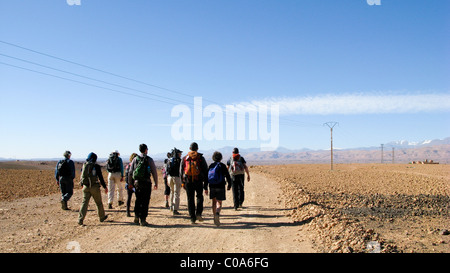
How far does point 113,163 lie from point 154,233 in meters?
4.62

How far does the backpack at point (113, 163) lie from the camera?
38.0 feet

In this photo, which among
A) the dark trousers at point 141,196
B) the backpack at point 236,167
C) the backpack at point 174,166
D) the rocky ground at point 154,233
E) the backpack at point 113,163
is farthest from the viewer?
the backpack at point 236,167

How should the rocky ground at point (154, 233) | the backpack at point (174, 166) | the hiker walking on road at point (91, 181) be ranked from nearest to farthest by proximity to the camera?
the rocky ground at point (154, 233) < the hiker walking on road at point (91, 181) < the backpack at point (174, 166)

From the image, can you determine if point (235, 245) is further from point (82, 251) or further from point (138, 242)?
point (82, 251)

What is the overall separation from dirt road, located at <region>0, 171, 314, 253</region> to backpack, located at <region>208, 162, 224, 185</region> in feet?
3.88

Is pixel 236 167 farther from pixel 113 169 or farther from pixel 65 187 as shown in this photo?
pixel 65 187

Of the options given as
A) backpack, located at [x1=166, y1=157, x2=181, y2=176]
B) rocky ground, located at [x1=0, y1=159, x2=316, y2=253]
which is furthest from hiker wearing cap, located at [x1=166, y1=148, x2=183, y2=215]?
rocky ground, located at [x1=0, y1=159, x2=316, y2=253]

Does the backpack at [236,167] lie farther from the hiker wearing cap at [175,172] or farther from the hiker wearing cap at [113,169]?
the hiker wearing cap at [113,169]

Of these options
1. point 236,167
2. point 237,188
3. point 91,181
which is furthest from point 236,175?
point 91,181

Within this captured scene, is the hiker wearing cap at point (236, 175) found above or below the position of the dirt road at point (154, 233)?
above

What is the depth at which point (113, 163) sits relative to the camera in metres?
11.6

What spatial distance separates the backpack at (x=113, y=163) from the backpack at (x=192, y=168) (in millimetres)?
3809

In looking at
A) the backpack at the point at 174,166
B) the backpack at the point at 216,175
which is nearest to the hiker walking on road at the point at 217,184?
the backpack at the point at 216,175

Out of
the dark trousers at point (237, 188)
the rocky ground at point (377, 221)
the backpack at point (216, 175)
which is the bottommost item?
the rocky ground at point (377, 221)
